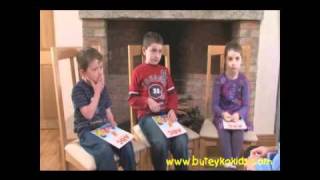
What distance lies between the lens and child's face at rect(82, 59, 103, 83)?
5.18 ft

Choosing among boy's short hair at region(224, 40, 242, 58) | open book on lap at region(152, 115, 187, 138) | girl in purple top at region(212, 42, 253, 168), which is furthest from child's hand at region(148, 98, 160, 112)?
boy's short hair at region(224, 40, 242, 58)

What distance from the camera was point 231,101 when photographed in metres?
1.67

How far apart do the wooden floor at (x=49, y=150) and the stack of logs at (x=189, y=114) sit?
518 mm

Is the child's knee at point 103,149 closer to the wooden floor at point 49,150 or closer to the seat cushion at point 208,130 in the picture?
the wooden floor at point 49,150

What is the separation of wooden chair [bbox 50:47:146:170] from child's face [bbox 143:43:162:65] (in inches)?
11.2

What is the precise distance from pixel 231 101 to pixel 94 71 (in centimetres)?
58

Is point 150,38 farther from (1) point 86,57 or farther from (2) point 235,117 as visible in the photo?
(2) point 235,117

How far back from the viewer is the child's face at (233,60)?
1.64 metres

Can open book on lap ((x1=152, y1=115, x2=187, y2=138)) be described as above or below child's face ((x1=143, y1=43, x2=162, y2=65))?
below

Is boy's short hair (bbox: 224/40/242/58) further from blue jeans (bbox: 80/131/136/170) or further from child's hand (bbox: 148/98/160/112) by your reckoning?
blue jeans (bbox: 80/131/136/170)

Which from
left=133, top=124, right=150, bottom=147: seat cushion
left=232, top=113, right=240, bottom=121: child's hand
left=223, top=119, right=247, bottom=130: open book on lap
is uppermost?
left=232, top=113, right=240, bottom=121: child's hand

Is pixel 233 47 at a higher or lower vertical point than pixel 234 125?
higher

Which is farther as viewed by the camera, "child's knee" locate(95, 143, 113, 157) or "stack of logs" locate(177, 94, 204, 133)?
"stack of logs" locate(177, 94, 204, 133)

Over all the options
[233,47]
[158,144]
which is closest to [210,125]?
[158,144]
